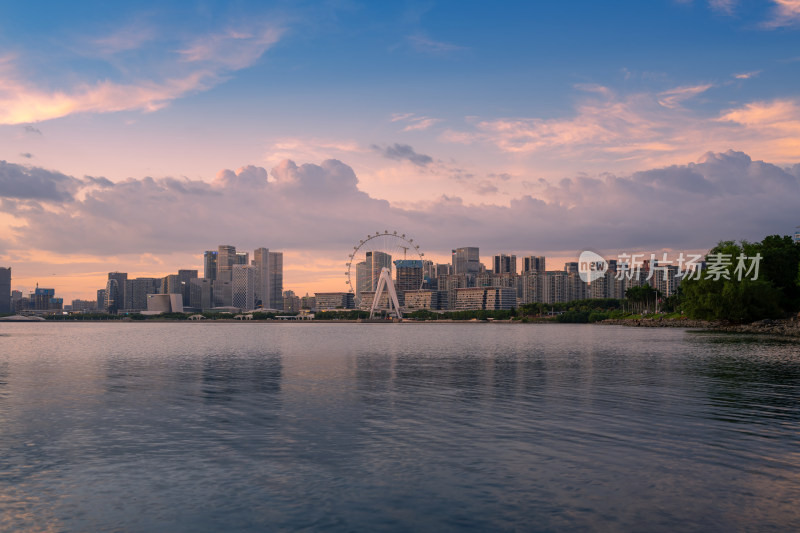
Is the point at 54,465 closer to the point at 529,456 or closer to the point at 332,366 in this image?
the point at 529,456

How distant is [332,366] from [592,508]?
4792 centimetres

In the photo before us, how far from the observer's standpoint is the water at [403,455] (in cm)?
1755

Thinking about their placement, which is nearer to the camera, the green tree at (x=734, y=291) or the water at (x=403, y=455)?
the water at (x=403, y=455)

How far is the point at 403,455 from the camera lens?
24.3m

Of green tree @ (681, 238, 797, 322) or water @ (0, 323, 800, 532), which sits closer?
water @ (0, 323, 800, 532)

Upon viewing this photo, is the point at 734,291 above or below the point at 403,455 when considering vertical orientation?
above

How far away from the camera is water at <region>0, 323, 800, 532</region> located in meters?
17.5

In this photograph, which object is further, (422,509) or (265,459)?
(265,459)

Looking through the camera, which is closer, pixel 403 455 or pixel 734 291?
pixel 403 455

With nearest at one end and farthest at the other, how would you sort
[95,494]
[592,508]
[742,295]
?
[592,508], [95,494], [742,295]

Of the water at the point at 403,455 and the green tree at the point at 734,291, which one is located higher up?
the green tree at the point at 734,291

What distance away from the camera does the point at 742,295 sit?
5330 inches

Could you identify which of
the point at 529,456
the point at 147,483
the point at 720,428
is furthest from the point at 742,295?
the point at 147,483

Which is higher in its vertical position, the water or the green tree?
the green tree
